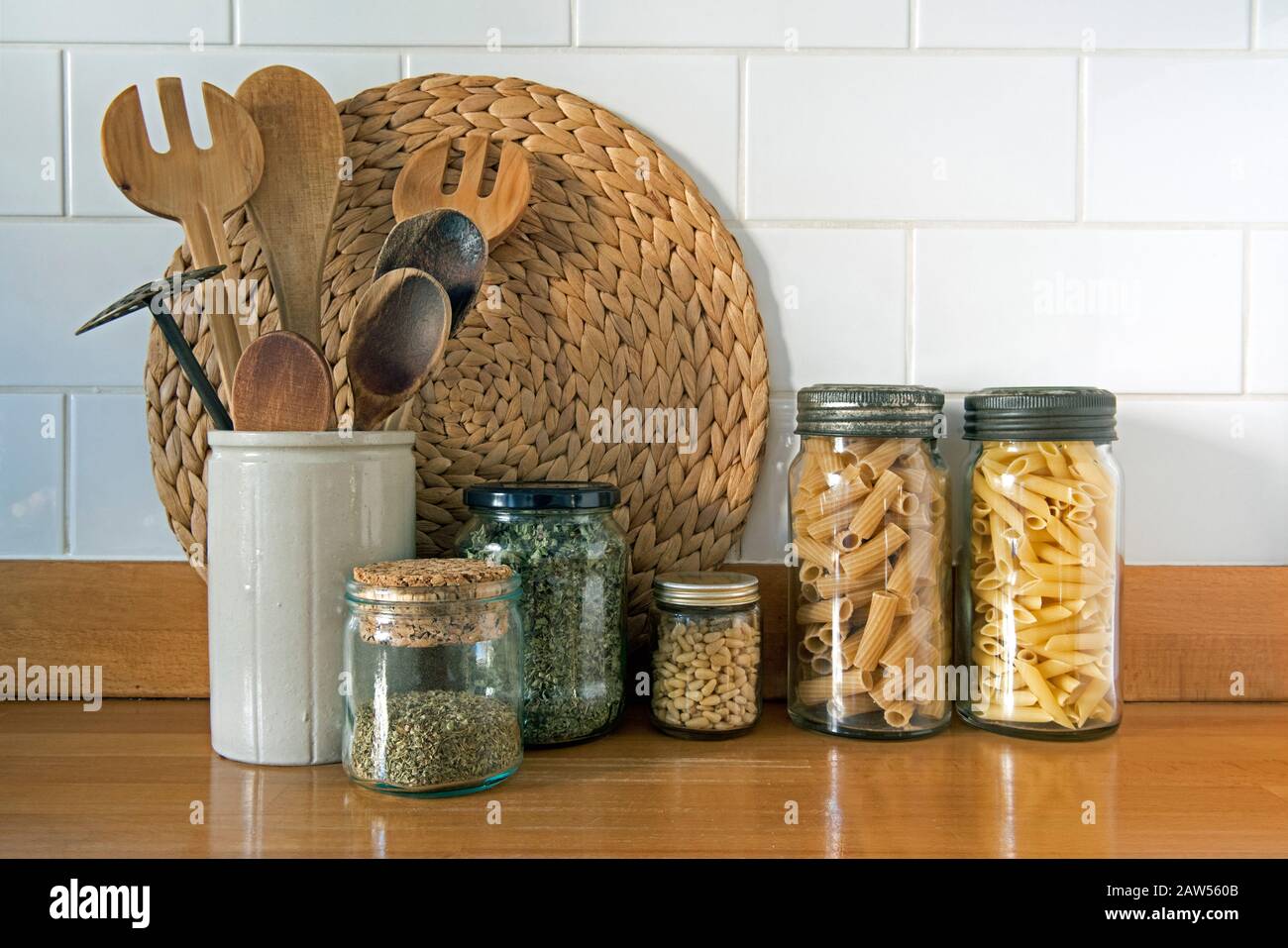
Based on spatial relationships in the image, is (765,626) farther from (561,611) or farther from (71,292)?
(71,292)

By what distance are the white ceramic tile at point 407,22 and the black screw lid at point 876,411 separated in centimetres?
42

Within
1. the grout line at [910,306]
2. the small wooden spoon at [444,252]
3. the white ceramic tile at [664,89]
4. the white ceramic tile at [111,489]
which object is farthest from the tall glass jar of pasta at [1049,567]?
the white ceramic tile at [111,489]

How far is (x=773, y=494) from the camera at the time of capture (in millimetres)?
922

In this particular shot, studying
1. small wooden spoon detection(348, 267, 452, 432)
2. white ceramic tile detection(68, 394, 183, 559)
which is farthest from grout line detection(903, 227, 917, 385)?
white ceramic tile detection(68, 394, 183, 559)

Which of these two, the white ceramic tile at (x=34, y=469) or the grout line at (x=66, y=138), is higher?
the grout line at (x=66, y=138)

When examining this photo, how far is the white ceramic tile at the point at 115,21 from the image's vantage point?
904 millimetres

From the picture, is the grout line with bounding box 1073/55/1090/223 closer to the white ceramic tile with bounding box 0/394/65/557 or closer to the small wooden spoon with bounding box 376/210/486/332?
the small wooden spoon with bounding box 376/210/486/332

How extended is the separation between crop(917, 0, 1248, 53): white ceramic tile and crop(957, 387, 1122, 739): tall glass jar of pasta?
35 cm

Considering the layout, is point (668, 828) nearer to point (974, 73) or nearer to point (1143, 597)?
point (1143, 597)

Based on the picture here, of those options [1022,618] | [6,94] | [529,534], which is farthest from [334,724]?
[6,94]
